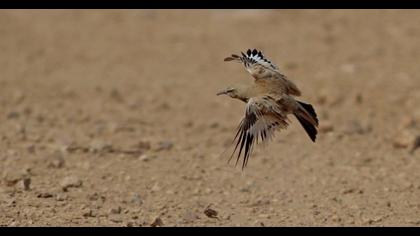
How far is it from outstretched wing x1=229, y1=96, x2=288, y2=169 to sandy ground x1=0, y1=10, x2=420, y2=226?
22.8 inches

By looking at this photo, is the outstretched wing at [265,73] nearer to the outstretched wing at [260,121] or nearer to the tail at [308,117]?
the tail at [308,117]

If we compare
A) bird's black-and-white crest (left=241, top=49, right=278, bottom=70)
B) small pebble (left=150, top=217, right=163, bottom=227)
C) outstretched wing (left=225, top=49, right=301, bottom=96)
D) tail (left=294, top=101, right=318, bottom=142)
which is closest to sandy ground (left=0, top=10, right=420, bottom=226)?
small pebble (left=150, top=217, right=163, bottom=227)

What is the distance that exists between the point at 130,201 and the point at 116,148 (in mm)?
1432

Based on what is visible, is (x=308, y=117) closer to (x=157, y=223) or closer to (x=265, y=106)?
(x=265, y=106)

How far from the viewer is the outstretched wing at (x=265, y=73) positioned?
Result: 21.1ft

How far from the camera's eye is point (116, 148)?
7.70m

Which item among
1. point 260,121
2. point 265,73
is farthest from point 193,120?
point 260,121

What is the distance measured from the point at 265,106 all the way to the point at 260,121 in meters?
0.16

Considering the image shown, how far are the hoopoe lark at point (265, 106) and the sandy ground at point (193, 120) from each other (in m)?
Result: 0.58

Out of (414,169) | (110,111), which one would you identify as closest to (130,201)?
(414,169)

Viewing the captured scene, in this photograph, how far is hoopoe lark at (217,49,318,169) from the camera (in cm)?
579

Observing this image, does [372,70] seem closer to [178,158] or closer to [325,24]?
[325,24]

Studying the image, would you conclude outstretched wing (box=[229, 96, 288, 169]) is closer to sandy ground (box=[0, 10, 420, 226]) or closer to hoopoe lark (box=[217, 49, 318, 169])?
hoopoe lark (box=[217, 49, 318, 169])
